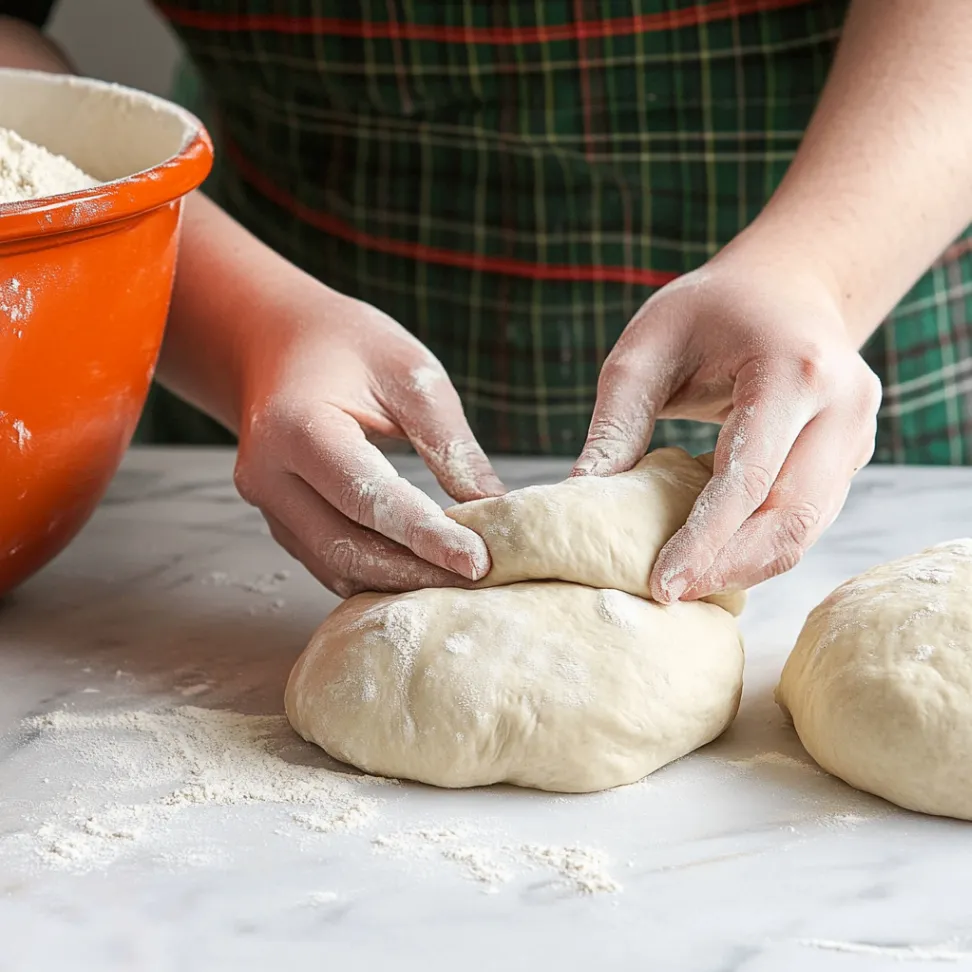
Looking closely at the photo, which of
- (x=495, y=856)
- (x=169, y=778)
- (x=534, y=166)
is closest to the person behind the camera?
(x=495, y=856)

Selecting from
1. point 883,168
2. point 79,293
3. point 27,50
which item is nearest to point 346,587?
point 79,293

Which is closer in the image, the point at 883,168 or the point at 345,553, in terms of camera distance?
the point at 345,553

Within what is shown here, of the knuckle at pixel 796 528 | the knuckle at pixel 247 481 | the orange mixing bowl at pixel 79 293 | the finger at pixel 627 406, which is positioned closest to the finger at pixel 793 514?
the knuckle at pixel 796 528

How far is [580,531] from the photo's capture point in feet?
3.64

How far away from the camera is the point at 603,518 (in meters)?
1.11

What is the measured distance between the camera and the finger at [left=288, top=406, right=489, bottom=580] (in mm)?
1112

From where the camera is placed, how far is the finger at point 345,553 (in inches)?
45.1

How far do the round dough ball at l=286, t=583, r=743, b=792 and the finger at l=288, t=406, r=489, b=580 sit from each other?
4 centimetres

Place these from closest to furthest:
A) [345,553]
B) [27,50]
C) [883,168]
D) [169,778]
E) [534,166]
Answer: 1. [169,778]
2. [345,553]
3. [883,168]
4. [27,50]
5. [534,166]

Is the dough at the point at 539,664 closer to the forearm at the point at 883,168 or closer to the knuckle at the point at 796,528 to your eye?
the knuckle at the point at 796,528

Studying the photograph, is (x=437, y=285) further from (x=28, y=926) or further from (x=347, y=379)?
(x=28, y=926)

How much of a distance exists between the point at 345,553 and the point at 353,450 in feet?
0.31

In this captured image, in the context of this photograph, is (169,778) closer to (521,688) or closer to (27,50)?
(521,688)

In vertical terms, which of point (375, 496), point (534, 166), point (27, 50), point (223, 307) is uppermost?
point (27, 50)
